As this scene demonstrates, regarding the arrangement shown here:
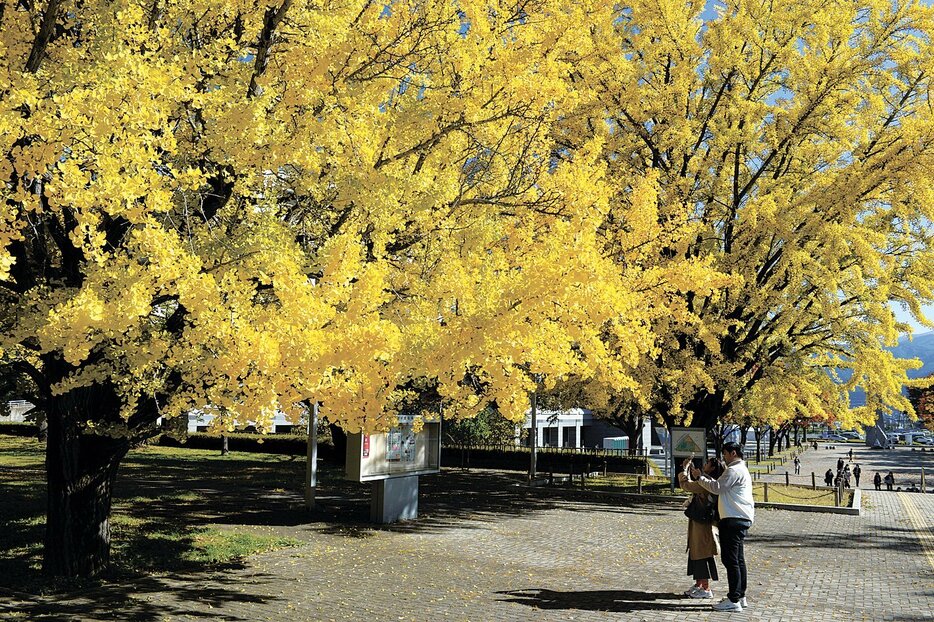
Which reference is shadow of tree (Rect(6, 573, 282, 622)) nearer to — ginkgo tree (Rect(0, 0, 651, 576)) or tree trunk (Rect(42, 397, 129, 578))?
tree trunk (Rect(42, 397, 129, 578))

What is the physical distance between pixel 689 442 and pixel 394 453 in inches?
337

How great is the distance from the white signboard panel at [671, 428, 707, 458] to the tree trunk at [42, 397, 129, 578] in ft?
48.0

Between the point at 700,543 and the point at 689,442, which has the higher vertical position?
the point at 689,442

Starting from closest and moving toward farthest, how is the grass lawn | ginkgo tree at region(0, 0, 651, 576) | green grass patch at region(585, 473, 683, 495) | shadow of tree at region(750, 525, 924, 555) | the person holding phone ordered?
ginkgo tree at region(0, 0, 651, 576), the person holding phone, the grass lawn, shadow of tree at region(750, 525, 924, 555), green grass patch at region(585, 473, 683, 495)

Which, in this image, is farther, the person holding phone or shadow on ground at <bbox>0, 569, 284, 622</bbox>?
the person holding phone

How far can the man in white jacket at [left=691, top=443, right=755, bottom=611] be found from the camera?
8.03m

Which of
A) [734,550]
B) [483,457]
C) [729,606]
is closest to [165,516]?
[729,606]

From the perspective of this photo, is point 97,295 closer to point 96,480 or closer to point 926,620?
point 96,480

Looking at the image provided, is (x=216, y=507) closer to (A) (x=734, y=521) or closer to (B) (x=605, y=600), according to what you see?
(B) (x=605, y=600)

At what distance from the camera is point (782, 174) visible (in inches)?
729

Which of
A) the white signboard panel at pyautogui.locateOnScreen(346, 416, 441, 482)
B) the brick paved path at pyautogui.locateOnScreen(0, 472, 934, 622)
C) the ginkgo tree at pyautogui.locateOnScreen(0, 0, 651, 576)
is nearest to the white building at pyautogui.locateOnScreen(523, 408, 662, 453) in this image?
the white signboard panel at pyautogui.locateOnScreen(346, 416, 441, 482)

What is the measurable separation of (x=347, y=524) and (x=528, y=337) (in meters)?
9.75

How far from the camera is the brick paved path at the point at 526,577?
25.9 feet

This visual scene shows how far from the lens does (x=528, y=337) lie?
6406mm
